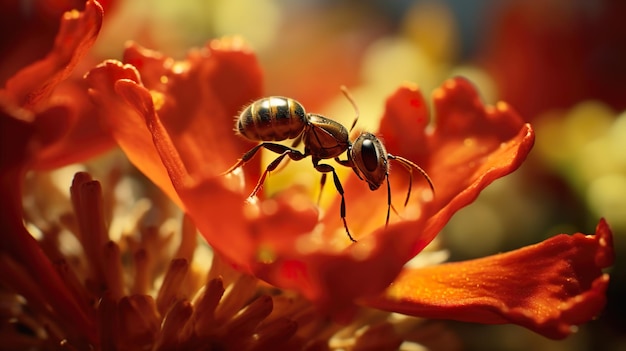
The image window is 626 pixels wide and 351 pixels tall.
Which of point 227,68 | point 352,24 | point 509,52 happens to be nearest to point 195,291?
point 227,68

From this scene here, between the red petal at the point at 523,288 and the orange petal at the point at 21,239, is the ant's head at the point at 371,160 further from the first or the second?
the orange petal at the point at 21,239

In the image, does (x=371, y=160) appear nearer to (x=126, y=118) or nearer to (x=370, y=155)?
(x=370, y=155)

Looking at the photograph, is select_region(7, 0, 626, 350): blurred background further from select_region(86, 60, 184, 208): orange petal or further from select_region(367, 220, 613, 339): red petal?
select_region(367, 220, 613, 339): red petal

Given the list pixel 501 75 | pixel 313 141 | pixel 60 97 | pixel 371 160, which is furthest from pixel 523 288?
pixel 501 75

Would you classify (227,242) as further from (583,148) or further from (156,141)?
(583,148)

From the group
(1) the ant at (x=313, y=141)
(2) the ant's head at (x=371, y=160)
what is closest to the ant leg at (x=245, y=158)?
(1) the ant at (x=313, y=141)
